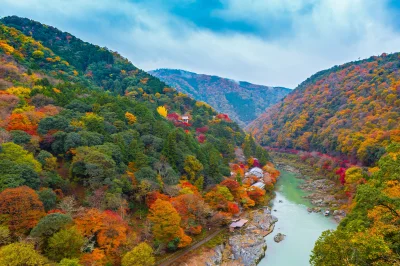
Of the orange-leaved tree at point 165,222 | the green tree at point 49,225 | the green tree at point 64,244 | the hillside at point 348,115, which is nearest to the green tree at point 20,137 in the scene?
the green tree at point 49,225

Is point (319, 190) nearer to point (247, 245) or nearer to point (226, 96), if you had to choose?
point (247, 245)

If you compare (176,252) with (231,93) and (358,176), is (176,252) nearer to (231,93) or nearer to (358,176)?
(358,176)

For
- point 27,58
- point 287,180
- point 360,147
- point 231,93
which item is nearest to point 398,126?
point 360,147

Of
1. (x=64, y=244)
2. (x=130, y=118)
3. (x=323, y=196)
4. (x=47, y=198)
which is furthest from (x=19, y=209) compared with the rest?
(x=323, y=196)

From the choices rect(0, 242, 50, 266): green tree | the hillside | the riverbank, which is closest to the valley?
rect(0, 242, 50, 266): green tree

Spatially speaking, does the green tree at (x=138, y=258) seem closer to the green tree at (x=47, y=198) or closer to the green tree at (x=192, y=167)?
the green tree at (x=47, y=198)

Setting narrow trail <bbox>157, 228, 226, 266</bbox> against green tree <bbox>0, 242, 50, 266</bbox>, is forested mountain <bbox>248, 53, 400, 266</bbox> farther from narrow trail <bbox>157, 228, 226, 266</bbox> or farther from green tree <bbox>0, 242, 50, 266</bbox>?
green tree <bbox>0, 242, 50, 266</bbox>
